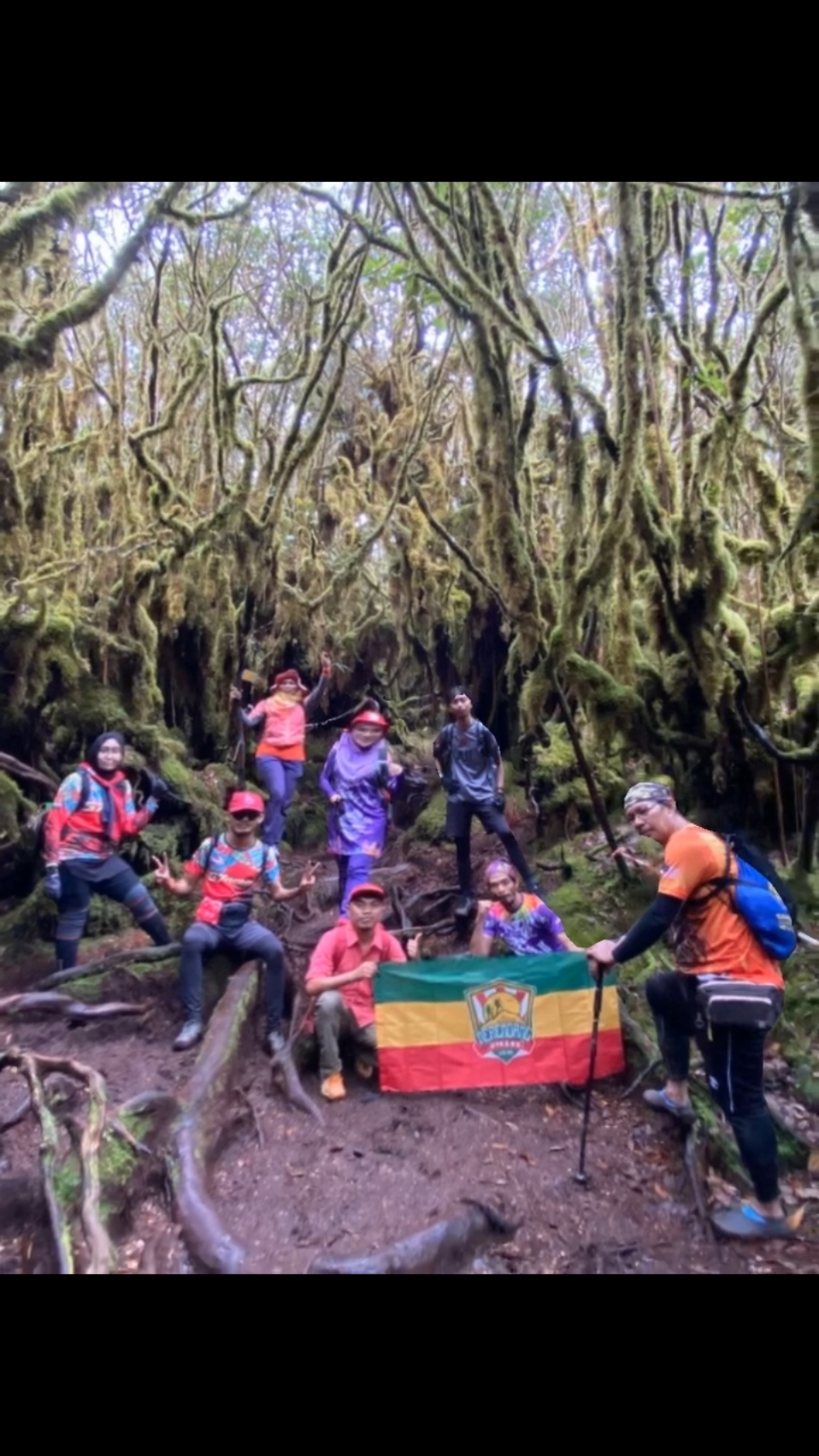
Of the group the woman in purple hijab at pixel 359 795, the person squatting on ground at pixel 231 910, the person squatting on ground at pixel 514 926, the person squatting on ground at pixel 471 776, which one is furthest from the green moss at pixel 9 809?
the person squatting on ground at pixel 514 926

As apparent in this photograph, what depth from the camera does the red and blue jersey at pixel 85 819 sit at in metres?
6.51

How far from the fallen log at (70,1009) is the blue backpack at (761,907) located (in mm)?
4494

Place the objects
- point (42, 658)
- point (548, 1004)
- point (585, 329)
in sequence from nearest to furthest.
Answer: point (548, 1004) → point (42, 658) → point (585, 329)

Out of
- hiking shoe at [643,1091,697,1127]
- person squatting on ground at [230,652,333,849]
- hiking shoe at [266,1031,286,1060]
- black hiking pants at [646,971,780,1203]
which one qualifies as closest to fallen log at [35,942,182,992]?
hiking shoe at [266,1031,286,1060]

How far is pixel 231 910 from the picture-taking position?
19.6ft

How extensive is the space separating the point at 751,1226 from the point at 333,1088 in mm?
2495

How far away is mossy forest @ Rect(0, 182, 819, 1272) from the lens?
15.3 feet

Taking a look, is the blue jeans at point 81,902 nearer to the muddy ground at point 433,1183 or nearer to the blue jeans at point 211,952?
the blue jeans at point 211,952

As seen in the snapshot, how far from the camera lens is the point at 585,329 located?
1093cm

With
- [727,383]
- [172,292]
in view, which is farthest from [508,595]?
[172,292]

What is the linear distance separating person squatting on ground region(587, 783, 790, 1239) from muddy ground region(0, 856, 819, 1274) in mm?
338

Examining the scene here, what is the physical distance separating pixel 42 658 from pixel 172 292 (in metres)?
6.61

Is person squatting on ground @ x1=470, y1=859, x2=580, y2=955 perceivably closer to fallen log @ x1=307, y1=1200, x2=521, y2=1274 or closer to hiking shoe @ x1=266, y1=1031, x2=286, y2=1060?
hiking shoe @ x1=266, y1=1031, x2=286, y2=1060

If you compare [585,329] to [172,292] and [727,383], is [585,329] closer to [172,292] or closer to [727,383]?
[727,383]
